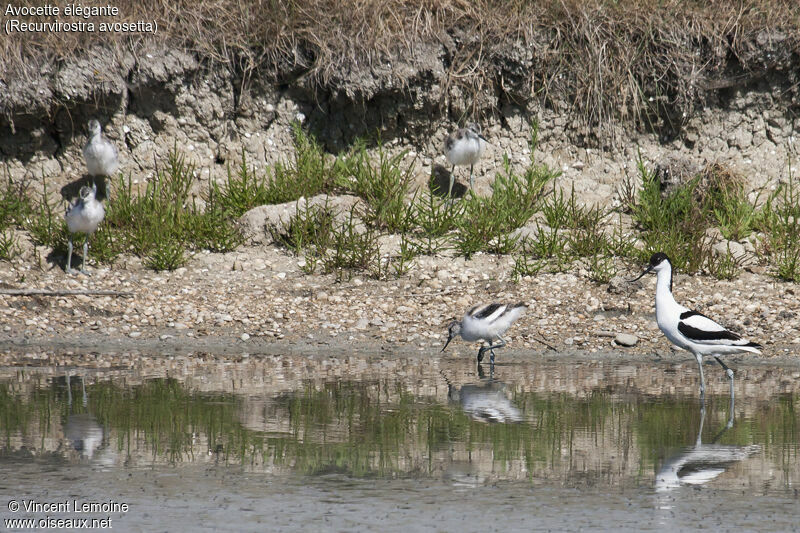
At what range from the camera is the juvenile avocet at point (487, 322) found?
8.33 meters

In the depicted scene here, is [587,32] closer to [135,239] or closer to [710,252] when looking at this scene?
[710,252]

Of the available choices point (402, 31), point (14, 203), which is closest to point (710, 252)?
point (402, 31)

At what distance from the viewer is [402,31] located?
12.0 meters

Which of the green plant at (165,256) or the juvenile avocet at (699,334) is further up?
the green plant at (165,256)

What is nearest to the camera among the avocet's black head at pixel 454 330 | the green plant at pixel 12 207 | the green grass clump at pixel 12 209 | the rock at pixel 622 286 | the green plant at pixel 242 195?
the avocet's black head at pixel 454 330

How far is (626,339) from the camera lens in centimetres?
909

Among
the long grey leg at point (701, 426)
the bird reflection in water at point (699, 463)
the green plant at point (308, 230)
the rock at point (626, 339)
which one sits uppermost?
the green plant at point (308, 230)

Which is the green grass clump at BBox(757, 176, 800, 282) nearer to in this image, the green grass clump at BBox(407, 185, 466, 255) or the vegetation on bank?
the vegetation on bank

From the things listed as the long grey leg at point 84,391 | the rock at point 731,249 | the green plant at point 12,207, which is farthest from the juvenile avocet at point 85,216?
the rock at point 731,249

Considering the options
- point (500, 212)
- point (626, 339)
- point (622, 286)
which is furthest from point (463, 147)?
point (626, 339)

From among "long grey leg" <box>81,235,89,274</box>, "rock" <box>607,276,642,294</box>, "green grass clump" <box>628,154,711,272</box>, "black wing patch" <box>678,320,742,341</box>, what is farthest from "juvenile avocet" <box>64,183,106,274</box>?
"black wing patch" <box>678,320,742,341</box>

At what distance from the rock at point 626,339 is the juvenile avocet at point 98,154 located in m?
6.04

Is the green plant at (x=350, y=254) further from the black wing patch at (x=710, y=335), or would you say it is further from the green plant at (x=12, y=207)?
the black wing patch at (x=710, y=335)

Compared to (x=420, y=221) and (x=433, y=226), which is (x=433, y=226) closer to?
(x=433, y=226)
